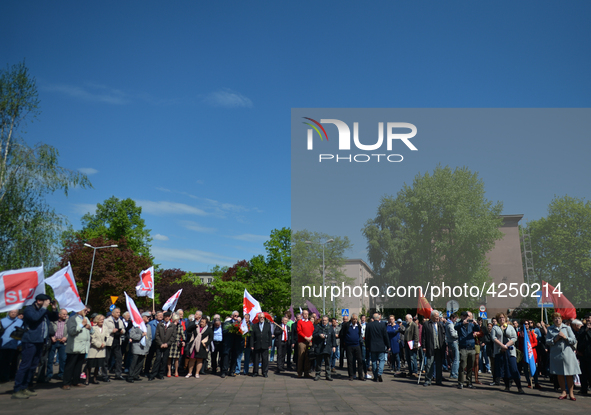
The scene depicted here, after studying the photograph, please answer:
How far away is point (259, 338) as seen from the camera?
46.3ft

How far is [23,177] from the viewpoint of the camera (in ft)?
73.5

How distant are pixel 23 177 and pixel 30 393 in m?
16.6

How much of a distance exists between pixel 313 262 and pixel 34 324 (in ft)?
111

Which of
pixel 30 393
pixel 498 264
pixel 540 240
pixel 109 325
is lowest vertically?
pixel 30 393

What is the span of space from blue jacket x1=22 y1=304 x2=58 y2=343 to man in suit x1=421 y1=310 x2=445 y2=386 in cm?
979

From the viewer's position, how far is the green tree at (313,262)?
4209cm

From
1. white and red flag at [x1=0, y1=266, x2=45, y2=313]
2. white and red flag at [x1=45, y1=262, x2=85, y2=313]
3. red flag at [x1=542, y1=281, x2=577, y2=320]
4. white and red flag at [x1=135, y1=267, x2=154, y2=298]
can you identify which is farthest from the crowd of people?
white and red flag at [x1=135, y1=267, x2=154, y2=298]

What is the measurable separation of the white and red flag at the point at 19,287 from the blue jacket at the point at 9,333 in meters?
1.75

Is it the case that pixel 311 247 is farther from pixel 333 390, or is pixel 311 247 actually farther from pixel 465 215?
pixel 333 390

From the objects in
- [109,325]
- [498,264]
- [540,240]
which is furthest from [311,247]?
[109,325]

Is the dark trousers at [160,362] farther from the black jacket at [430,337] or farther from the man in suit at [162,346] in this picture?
the black jacket at [430,337]

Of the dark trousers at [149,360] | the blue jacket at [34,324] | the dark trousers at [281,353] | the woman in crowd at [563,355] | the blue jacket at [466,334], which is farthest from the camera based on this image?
the dark trousers at [281,353]

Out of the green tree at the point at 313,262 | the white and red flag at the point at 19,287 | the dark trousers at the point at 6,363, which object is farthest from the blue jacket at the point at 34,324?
the green tree at the point at 313,262

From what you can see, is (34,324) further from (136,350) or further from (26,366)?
(136,350)
